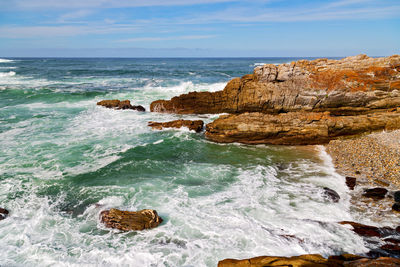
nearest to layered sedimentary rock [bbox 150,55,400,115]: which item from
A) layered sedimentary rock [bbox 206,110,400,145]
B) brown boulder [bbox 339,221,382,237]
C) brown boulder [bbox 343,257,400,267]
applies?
layered sedimentary rock [bbox 206,110,400,145]

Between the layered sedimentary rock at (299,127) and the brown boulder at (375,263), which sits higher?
the layered sedimentary rock at (299,127)

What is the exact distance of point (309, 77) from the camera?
16.0 metres

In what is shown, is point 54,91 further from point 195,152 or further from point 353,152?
point 353,152

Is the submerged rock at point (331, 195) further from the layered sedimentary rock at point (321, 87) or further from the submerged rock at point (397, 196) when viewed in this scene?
the layered sedimentary rock at point (321, 87)

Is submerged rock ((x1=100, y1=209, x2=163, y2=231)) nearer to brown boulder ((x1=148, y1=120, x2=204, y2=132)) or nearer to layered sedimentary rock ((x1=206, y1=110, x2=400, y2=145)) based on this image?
layered sedimentary rock ((x1=206, y1=110, x2=400, y2=145))

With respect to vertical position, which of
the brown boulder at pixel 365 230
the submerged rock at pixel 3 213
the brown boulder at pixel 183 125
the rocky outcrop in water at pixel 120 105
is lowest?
the submerged rock at pixel 3 213

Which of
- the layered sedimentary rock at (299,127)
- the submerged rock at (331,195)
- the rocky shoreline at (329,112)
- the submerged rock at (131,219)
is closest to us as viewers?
the submerged rock at (131,219)

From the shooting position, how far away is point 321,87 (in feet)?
51.0

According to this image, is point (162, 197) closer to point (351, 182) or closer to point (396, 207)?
point (351, 182)

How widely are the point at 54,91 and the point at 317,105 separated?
2707 cm

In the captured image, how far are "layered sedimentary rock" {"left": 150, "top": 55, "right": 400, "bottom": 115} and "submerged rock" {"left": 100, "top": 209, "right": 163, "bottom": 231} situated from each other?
38.8 ft

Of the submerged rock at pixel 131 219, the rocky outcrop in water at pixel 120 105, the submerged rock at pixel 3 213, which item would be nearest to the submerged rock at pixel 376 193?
the submerged rock at pixel 131 219

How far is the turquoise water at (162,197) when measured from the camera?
6.20 m

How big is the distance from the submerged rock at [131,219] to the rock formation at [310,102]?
7.70 m
